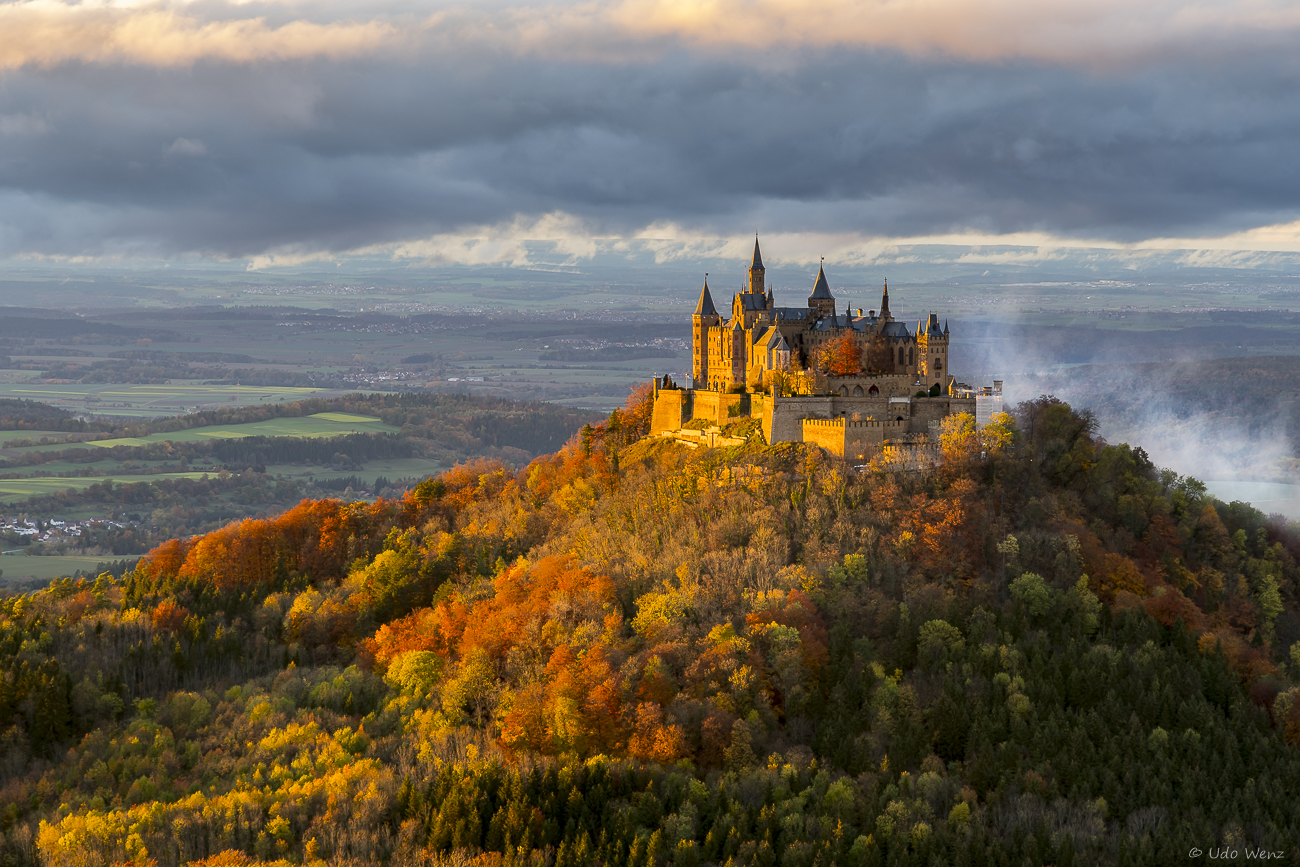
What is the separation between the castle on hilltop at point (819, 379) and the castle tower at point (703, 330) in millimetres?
106

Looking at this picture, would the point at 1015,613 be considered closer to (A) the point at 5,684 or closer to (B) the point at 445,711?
(B) the point at 445,711

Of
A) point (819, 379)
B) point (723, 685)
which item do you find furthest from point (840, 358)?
point (723, 685)

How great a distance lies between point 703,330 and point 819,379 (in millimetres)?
18624

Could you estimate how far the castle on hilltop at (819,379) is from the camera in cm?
8756

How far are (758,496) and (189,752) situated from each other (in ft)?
135

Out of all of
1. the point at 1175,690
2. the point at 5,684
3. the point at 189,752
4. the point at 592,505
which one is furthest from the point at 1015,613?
the point at 5,684

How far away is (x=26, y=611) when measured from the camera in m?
96.4

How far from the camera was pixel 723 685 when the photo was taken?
236ft

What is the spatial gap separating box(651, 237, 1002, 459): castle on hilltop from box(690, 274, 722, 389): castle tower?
0.35ft

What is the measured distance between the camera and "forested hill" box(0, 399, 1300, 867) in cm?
6156

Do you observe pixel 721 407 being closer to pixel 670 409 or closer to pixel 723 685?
pixel 670 409

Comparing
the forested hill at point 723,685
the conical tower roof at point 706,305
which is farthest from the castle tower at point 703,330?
the forested hill at point 723,685

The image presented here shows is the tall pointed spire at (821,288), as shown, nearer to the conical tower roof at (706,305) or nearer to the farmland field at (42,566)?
the conical tower roof at (706,305)

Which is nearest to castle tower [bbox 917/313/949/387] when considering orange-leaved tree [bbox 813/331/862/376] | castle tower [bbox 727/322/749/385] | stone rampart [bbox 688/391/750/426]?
orange-leaved tree [bbox 813/331/862/376]
